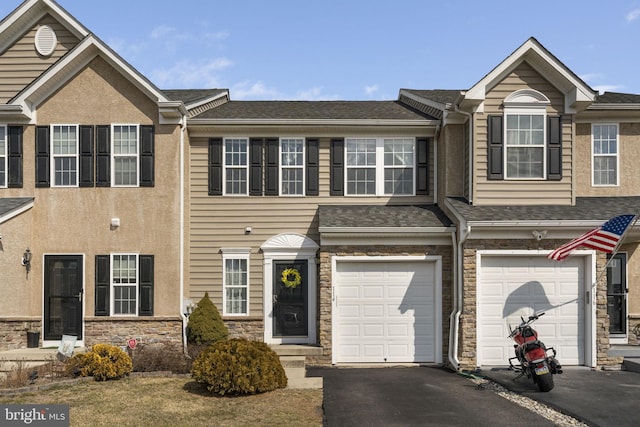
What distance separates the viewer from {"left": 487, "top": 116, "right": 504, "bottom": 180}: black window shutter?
13.9 meters

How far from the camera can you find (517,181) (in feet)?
45.9

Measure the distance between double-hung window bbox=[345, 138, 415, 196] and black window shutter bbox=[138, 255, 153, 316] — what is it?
5.28 m

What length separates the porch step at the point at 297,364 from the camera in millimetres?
11282

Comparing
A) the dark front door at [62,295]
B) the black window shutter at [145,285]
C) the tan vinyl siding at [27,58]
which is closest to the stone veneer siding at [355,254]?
the black window shutter at [145,285]

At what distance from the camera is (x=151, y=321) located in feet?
46.2

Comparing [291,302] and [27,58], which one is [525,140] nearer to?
[291,302]

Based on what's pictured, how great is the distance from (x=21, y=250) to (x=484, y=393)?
1090 centimetres

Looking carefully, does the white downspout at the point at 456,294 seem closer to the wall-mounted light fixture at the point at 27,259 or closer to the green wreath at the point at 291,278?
the green wreath at the point at 291,278

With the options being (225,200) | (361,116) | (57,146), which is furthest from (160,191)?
(361,116)

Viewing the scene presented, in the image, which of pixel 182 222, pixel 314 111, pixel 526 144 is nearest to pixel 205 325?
pixel 182 222

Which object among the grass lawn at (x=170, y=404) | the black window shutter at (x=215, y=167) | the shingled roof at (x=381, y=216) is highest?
the black window shutter at (x=215, y=167)

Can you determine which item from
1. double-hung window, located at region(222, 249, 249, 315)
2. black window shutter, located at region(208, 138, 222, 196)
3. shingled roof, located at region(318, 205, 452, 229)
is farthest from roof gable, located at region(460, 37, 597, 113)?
double-hung window, located at region(222, 249, 249, 315)

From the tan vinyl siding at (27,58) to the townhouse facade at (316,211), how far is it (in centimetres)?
4

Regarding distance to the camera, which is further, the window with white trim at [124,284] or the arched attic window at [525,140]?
the window with white trim at [124,284]
